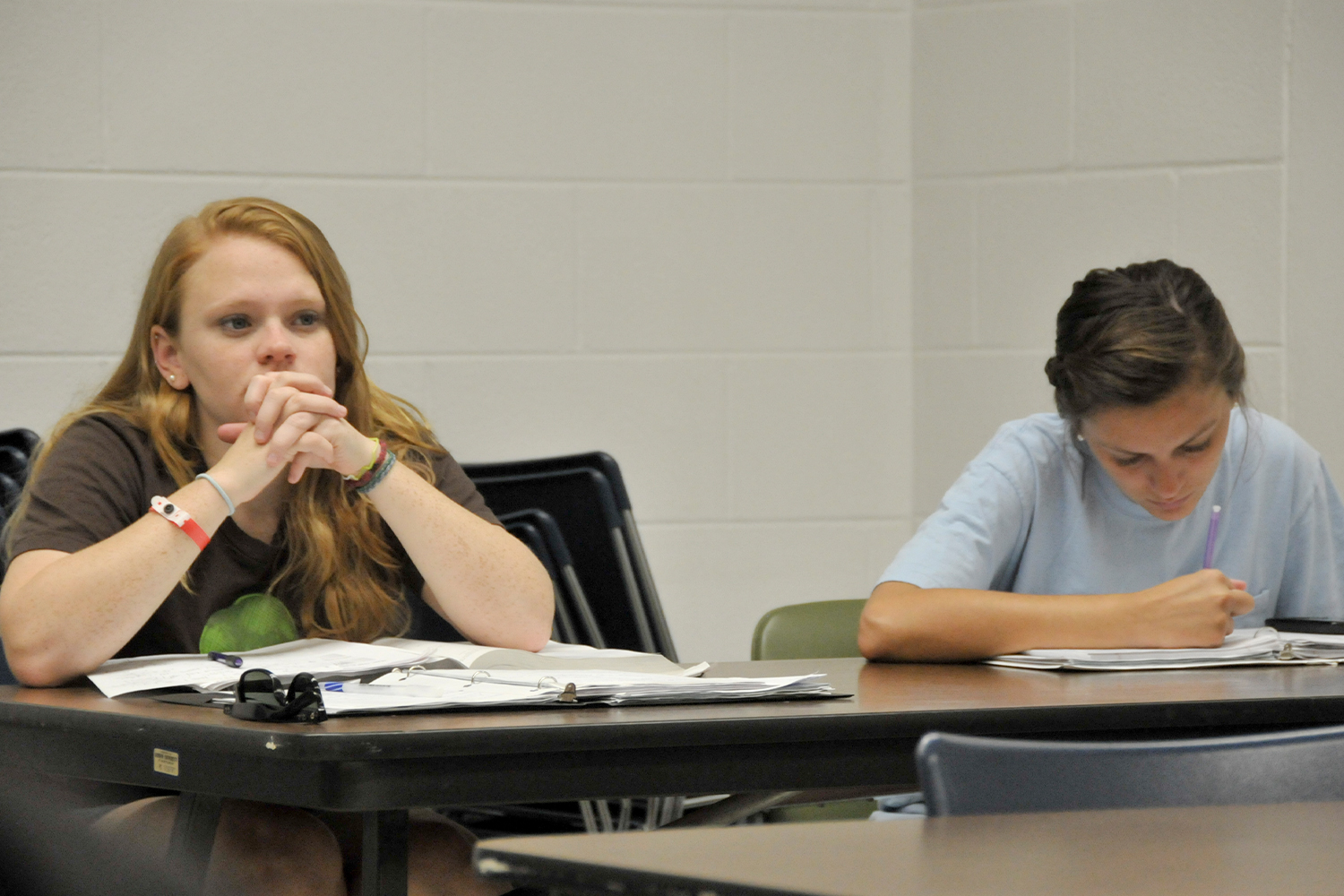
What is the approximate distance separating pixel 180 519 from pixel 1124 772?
3.25 feet

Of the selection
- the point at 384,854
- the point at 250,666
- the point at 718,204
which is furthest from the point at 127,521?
the point at 718,204

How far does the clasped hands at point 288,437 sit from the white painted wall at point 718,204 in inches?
50.7

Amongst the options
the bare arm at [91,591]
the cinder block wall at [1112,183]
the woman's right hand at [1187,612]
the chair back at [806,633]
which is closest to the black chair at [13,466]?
Result: the bare arm at [91,591]

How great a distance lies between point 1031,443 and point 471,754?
42.2 inches

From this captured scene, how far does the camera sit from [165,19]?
274 centimetres

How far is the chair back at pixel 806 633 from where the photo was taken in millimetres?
2051

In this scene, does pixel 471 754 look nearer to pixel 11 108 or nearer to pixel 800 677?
pixel 800 677

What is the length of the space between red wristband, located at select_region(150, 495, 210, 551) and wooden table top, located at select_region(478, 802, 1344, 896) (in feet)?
2.95

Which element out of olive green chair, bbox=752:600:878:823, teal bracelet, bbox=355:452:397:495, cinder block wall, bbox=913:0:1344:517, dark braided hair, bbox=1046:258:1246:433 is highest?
cinder block wall, bbox=913:0:1344:517

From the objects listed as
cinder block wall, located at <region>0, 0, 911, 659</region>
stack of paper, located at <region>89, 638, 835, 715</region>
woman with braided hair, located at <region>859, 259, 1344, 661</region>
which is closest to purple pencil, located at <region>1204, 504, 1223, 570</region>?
woman with braided hair, located at <region>859, 259, 1344, 661</region>

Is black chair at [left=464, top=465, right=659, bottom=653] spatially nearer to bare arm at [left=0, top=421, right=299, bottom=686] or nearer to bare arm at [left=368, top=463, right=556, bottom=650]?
bare arm at [left=368, top=463, right=556, bottom=650]

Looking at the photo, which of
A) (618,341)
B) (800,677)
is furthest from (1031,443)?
(618,341)

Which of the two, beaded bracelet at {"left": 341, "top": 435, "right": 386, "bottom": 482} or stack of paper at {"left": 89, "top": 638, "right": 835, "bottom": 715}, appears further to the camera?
beaded bracelet at {"left": 341, "top": 435, "right": 386, "bottom": 482}

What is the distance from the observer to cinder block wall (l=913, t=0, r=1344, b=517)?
261cm
